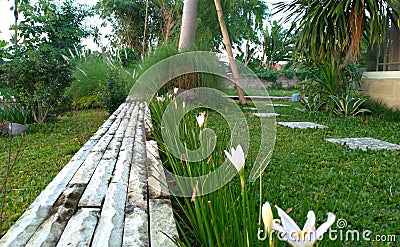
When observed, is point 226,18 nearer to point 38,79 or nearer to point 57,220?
point 38,79

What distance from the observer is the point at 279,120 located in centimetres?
523

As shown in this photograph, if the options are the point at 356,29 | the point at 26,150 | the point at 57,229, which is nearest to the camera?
the point at 57,229

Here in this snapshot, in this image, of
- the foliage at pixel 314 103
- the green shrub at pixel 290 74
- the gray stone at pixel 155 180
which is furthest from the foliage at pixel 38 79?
the green shrub at pixel 290 74

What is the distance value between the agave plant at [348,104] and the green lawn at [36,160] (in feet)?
12.4

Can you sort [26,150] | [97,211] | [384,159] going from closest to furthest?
[97,211] < [384,159] < [26,150]

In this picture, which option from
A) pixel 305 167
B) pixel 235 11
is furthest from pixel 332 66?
pixel 235 11

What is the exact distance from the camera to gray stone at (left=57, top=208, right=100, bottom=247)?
957mm

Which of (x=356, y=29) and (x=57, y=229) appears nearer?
(x=57, y=229)

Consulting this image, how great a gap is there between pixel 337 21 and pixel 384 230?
448cm

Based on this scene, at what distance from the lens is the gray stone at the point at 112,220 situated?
969mm

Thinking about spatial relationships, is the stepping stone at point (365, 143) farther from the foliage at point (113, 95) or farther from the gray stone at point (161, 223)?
the foliage at point (113, 95)

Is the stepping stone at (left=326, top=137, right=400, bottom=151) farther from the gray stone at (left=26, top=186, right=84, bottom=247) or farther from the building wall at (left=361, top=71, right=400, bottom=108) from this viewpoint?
the gray stone at (left=26, top=186, right=84, bottom=247)

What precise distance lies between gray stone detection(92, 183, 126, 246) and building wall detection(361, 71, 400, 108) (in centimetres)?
558

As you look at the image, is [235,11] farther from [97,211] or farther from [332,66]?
[97,211]
